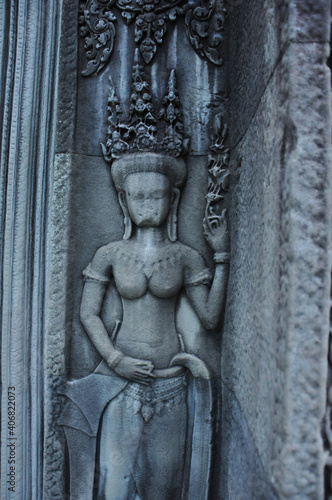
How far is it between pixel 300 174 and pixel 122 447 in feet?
5.60

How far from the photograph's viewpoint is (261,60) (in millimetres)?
1801

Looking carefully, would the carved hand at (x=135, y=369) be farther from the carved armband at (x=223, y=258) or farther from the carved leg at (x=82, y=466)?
the carved armband at (x=223, y=258)

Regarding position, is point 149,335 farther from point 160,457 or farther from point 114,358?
point 160,457

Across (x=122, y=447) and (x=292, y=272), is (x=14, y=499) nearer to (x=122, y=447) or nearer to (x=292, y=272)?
(x=122, y=447)

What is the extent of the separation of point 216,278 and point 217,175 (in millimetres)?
561

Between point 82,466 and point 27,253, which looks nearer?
point 82,466

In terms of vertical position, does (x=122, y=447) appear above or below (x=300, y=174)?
below

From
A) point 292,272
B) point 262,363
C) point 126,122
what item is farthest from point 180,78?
point 262,363

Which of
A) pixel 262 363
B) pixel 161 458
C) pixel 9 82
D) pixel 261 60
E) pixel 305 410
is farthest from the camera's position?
pixel 9 82

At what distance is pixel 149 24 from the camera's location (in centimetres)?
234

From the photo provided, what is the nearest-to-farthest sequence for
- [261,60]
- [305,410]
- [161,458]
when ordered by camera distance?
[305,410], [261,60], [161,458]

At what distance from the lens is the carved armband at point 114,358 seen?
223 cm

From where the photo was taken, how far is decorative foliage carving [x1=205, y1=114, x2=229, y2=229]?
2256 millimetres

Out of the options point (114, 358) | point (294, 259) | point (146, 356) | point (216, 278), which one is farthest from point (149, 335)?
point (294, 259)
